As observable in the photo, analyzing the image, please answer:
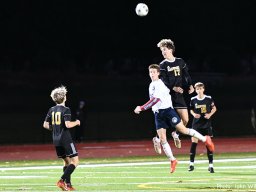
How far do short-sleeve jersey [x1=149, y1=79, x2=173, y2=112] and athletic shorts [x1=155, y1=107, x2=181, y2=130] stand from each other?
0.36ft

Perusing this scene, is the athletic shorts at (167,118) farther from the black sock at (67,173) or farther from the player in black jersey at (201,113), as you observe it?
the black sock at (67,173)

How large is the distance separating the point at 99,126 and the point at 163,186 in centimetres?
2847

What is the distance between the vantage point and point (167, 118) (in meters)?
17.8

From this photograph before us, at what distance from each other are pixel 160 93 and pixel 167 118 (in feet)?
2.25

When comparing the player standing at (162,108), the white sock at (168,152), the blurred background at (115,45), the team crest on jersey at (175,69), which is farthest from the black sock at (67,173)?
the blurred background at (115,45)

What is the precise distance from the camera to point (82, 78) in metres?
81.2

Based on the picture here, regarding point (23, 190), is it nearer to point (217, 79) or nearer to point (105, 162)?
point (105, 162)

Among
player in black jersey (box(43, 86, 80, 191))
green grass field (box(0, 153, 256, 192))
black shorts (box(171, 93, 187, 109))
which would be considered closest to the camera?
player in black jersey (box(43, 86, 80, 191))

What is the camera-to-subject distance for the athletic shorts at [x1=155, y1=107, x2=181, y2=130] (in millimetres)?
17688

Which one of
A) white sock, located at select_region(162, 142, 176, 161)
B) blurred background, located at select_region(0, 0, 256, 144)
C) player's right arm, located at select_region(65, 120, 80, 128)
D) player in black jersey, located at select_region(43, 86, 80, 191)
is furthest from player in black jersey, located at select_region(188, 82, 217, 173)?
blurred background, located at select_region(0, 0, 256, 144)

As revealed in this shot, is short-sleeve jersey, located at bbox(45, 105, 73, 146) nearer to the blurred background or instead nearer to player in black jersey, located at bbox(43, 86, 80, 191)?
player in black jersey, located at bbox(43, 86, 80, 191)

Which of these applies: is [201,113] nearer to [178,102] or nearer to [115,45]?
[178,102]

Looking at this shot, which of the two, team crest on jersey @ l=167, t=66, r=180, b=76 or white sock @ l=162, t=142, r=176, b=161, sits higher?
team crest on jersey @ l=167, t=66, r=180, b=76

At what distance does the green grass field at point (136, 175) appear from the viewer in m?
15.8
